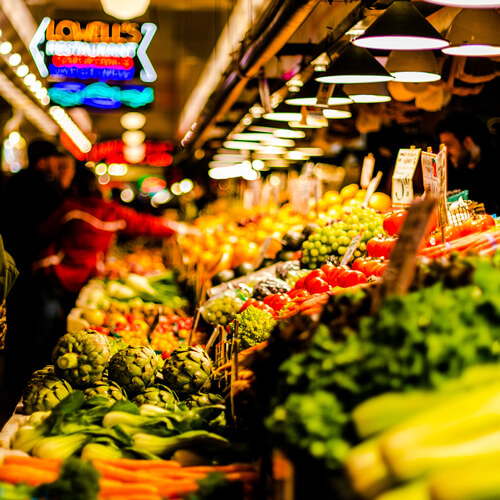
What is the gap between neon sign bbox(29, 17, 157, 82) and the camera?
834 centimetres

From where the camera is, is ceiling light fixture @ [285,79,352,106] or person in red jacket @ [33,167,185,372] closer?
ceiling light fixture @ [285,79,352,106]

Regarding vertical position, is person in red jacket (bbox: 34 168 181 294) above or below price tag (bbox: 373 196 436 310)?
above

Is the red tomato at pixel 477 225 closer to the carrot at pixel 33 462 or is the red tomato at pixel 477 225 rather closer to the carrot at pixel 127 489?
the carrot at pixel 127 489

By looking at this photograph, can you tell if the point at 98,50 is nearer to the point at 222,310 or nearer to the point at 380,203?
the point at 380,203

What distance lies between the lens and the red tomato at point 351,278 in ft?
14.1

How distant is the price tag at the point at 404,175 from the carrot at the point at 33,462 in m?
2.99

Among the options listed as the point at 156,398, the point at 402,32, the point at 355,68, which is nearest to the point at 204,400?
the point at 156,398

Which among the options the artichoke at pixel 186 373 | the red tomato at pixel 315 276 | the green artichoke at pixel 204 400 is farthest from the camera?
the red tomato at pixel 315 276

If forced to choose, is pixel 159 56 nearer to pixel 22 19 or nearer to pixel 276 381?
pixel 22 19

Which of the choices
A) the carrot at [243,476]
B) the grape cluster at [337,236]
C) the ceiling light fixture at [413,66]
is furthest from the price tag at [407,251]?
the grape cluster at [337,236]

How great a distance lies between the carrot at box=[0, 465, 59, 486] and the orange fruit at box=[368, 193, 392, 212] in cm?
455

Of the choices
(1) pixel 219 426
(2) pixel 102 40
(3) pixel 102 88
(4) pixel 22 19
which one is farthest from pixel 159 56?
(1) pixel 219 426

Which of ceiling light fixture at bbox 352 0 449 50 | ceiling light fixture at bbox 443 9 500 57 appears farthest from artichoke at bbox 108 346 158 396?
ceiling light fixture at bbox 443 9 500 57

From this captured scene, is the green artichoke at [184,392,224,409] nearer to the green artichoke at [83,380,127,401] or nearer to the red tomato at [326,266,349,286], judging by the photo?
the green artichoke at [83,380,127,401]
